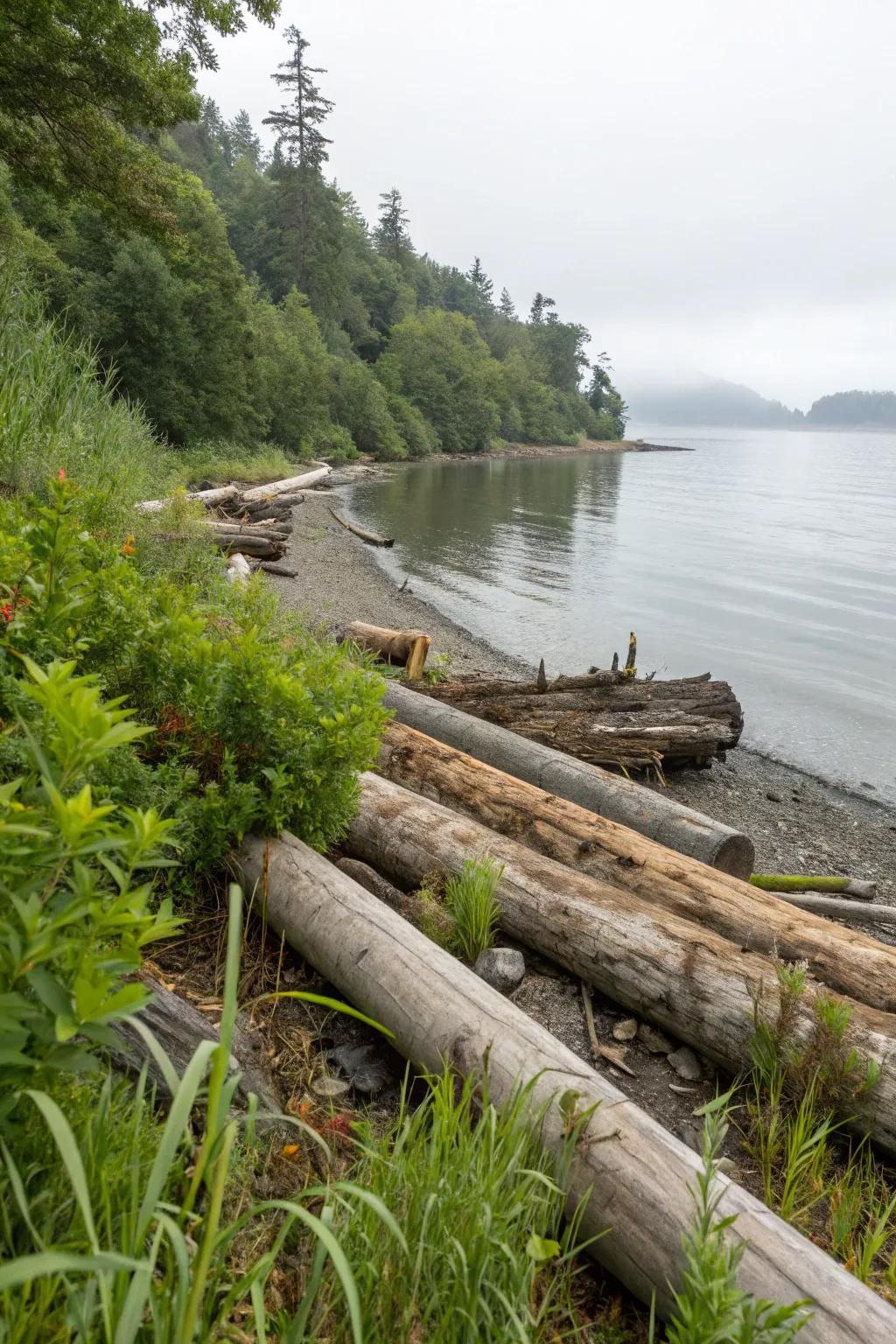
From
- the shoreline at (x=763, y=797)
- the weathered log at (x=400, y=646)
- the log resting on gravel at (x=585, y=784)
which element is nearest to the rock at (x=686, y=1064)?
the log resting on gravel at (x=585, y=784)

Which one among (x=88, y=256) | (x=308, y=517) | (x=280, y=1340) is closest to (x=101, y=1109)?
(x=280, y=1340)

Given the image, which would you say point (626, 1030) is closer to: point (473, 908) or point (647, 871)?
point (473, 908)

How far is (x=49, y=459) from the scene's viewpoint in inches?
314

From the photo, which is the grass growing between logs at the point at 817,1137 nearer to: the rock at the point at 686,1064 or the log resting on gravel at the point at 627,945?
the log resting on gravel at the point at 627,945

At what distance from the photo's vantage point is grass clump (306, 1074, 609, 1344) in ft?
5.38

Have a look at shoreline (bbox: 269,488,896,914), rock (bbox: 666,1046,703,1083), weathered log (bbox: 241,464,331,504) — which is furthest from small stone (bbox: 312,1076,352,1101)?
weathered log (bbox: 241,464,331,504)

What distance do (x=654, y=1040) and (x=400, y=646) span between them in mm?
6010

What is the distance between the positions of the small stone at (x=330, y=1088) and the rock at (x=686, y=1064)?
4.44ft

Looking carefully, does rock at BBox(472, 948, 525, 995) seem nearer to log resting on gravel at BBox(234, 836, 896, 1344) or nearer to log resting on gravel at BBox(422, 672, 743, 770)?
log resting on gravel at BBox(234, 836, 896, 1344)

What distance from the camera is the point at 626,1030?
3332 millimetres

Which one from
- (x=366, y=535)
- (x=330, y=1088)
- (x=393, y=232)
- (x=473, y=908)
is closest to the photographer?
(x=330, y=1088)

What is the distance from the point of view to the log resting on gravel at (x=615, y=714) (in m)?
7.28

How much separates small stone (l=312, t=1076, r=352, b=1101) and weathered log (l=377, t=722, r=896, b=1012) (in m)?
1.63

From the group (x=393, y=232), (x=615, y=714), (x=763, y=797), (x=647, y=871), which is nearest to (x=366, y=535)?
(x=615, y=714)
